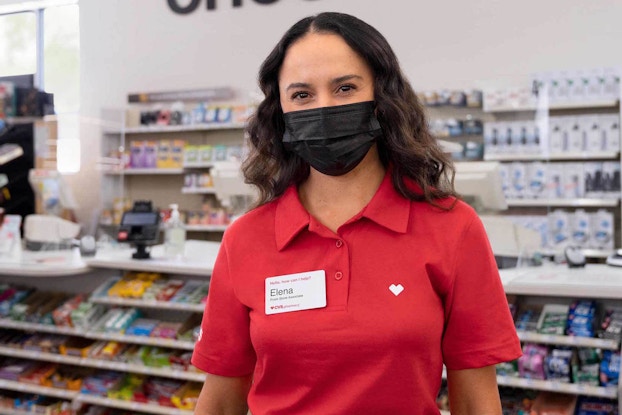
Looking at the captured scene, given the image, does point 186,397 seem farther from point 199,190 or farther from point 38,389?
point 199,190

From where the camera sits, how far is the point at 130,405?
358 cm

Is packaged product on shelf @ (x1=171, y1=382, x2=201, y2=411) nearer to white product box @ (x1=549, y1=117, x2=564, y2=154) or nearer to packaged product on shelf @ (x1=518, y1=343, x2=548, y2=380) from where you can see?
packaged product on shelf @ (x1=518, y1=343, x2=548, y2=380)

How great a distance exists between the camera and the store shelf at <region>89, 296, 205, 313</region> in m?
3.39

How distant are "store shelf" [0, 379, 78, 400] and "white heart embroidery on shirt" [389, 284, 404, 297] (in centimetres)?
322

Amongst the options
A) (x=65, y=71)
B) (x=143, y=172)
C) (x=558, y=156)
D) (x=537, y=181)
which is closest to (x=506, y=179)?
(x=537, y=181)

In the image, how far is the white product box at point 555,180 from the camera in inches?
230

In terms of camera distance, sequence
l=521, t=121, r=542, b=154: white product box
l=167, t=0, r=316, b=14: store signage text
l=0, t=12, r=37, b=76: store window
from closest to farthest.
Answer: l=521, t=121, r=542, b=154: white product box < l=167, t=0, r=316, b=14: store signage text < l=0, t=12, r=37, b=76: store window

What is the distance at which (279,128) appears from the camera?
145cm

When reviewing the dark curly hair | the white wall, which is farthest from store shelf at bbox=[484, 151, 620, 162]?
the dark curly hair

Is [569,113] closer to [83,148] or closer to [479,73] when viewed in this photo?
[479,73]

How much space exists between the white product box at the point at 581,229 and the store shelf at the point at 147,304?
3.97 meters

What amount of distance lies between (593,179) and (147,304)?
435 centimetres

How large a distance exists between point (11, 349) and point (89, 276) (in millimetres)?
674

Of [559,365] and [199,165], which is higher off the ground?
[199,165]
